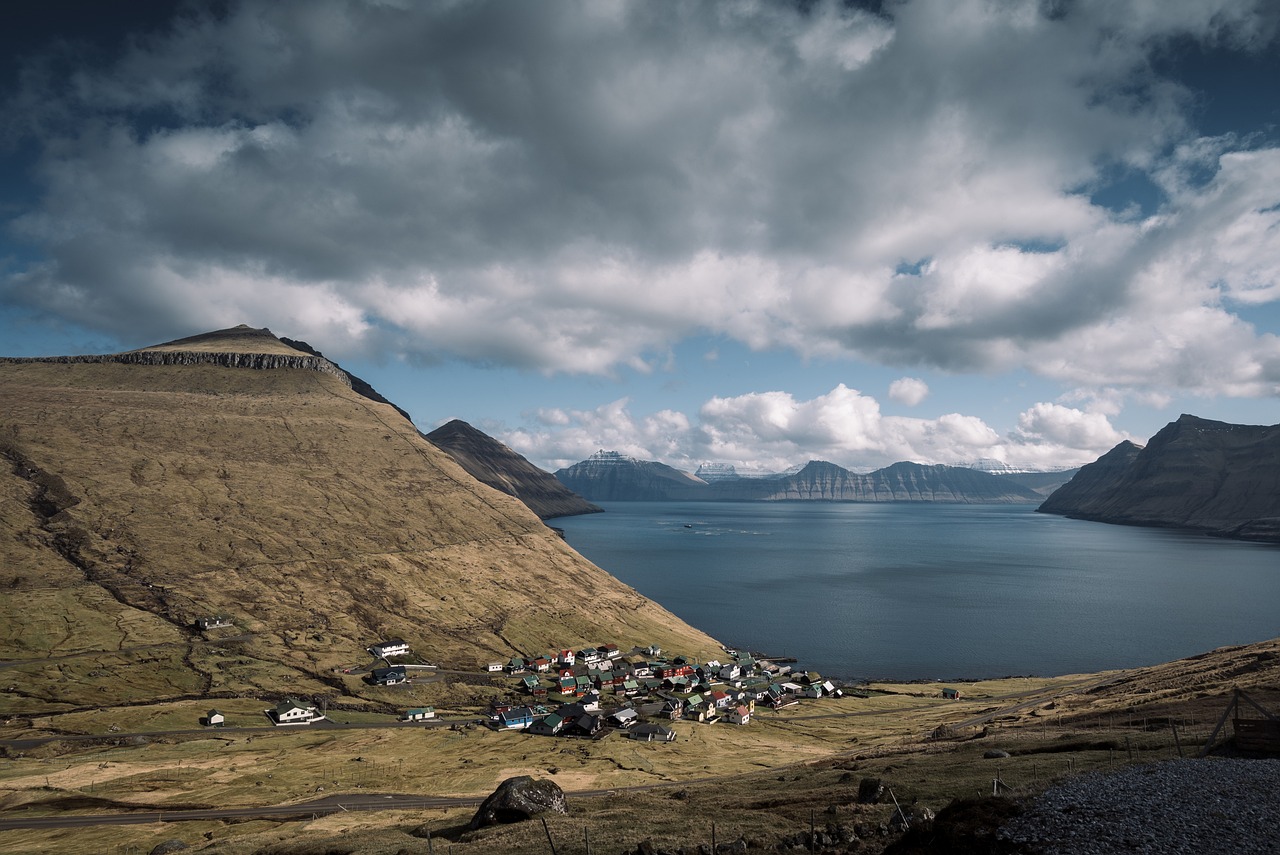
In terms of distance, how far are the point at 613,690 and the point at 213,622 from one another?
78690mm

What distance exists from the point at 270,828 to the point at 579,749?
39.2 meters

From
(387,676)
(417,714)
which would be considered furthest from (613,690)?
(387,676)

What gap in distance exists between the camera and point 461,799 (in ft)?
208

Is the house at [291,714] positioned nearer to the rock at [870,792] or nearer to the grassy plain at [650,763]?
the grassy plain at [650,763]

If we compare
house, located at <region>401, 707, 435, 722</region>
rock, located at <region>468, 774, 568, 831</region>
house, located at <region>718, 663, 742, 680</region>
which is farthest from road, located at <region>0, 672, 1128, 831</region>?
house, located at <region>718, 663, 742, 680</region>

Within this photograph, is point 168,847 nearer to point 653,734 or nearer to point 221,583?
point 653,734

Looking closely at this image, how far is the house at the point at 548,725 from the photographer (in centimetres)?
9512

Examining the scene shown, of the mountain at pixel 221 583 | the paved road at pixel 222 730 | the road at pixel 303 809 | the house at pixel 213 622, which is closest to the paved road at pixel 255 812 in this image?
the road at pixel 303 809

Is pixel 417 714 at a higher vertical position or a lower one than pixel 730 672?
higher

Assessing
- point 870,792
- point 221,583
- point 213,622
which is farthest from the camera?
point 221,583

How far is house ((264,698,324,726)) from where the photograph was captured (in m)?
95.8

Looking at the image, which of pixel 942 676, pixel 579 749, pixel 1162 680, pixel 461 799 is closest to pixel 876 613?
pixel 942 676

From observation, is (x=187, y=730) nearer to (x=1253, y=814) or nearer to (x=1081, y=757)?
(x=1081, y=757)

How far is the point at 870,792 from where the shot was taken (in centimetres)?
3756
